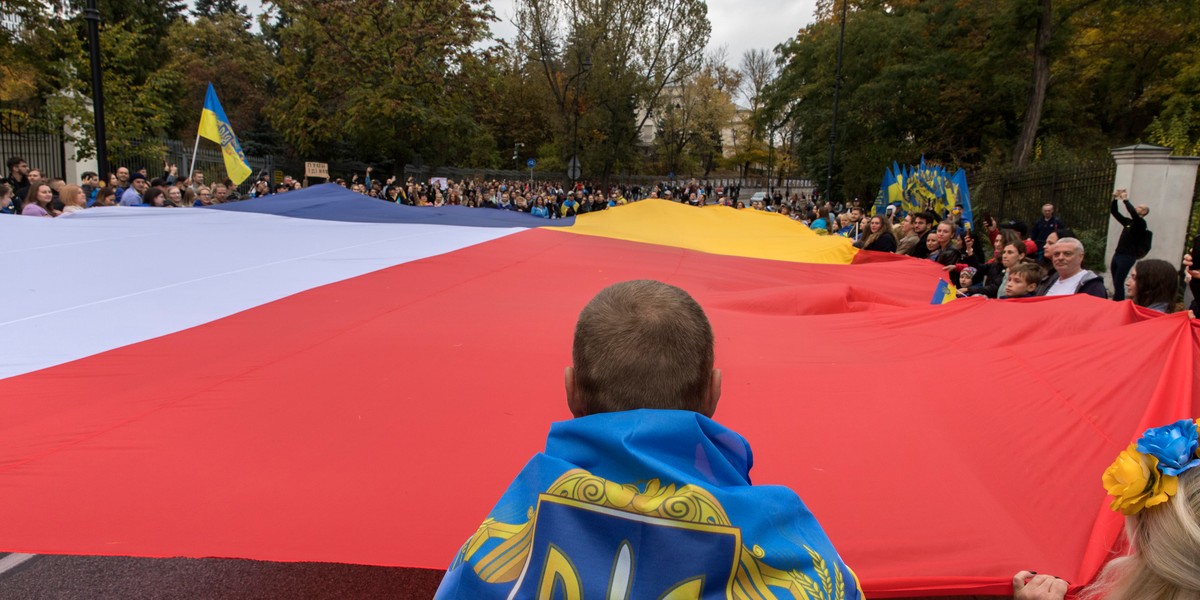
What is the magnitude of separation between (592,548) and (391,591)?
3.08 meters

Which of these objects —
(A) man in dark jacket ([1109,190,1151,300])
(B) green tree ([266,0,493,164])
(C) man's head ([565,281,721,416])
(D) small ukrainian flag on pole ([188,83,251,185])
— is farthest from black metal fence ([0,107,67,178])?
(A) man in dark jacket ([1109,190,1151,300])

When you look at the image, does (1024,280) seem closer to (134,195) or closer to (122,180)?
(134,195)

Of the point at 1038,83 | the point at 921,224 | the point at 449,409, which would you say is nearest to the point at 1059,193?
the point at 921,224

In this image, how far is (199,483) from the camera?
2.81m

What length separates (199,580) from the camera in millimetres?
3926

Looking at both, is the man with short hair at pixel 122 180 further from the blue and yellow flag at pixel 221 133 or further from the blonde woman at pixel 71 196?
the blonde woman at pixel 71 196

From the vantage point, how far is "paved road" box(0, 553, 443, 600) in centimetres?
377

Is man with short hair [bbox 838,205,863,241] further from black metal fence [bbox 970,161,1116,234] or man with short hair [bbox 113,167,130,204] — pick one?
man with short hair [bbox 113,167,130,204]

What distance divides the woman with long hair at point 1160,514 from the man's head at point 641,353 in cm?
98

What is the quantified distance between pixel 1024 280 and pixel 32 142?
21.7 meters

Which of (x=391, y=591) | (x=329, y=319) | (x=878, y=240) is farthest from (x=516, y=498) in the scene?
(x=878, y=240)

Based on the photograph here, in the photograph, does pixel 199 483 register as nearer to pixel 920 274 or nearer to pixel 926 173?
pixel 920 274

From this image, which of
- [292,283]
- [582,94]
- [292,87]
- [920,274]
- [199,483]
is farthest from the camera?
[582,94]

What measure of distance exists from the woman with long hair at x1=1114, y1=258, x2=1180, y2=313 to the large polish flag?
3.26 ft
